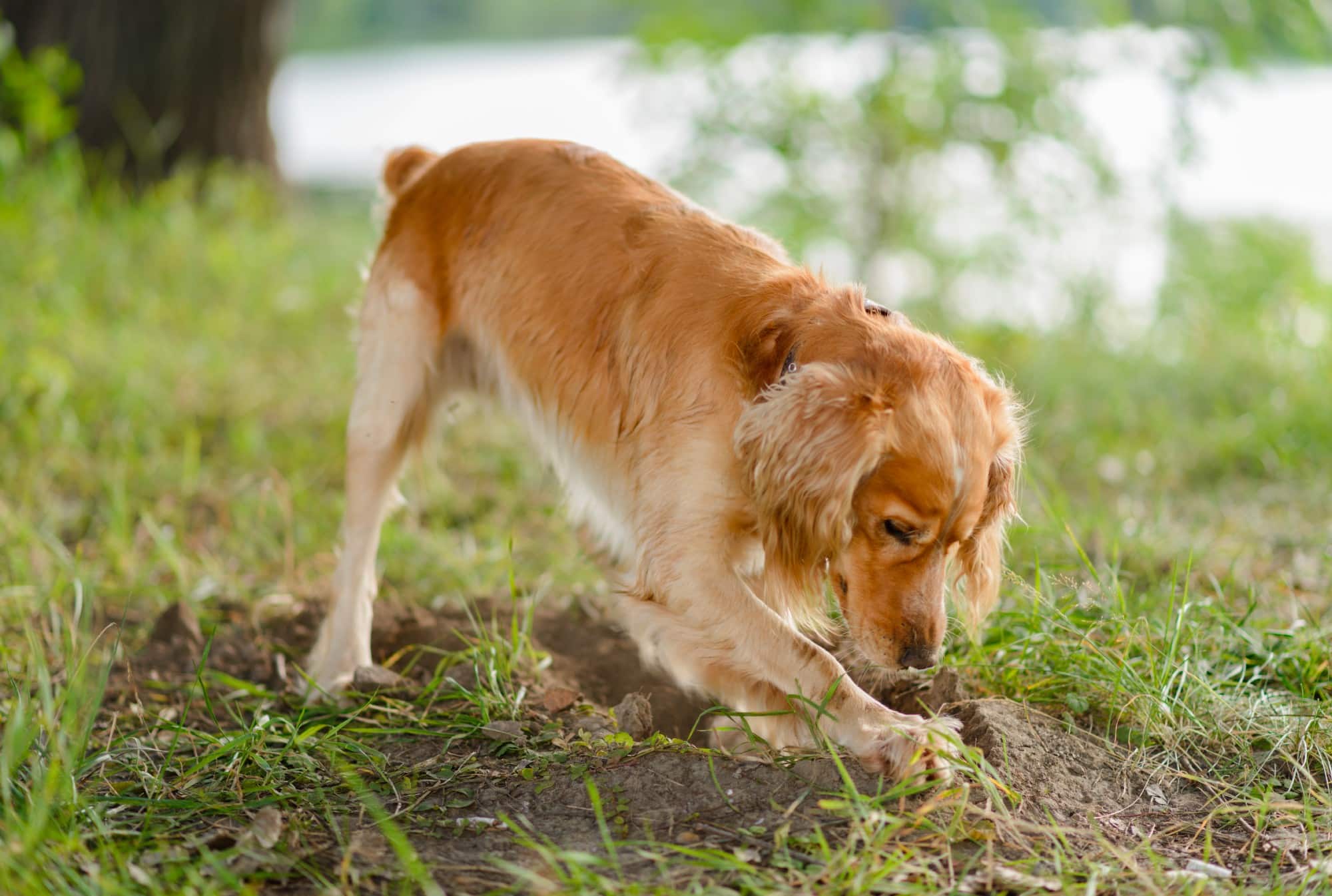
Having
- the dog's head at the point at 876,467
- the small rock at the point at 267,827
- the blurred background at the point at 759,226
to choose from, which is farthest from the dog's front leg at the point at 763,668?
the blurred background at the point at 759,226

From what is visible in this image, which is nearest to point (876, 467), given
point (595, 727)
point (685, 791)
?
point (685, 791)

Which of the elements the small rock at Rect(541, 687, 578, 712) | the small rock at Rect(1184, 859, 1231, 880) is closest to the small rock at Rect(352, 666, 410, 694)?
the small rock at Rect(541, 687, 578, 712)

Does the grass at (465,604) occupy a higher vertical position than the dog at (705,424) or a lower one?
lower

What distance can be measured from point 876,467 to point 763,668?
0.53 meters

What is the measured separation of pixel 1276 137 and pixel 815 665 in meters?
12.9

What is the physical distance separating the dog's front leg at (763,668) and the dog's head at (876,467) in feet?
0.34

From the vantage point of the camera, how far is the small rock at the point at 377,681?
310cm

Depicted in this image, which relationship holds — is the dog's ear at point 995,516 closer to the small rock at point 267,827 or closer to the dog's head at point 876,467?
the dog's head at point 876,467

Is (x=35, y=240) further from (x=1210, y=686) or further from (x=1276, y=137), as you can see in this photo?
(x=1276, y=137)

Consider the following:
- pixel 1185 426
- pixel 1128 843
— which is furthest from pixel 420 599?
pixel 1185 426

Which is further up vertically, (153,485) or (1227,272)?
(1227,272)

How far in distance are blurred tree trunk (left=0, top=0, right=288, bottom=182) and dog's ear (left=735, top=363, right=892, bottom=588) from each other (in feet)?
21.2

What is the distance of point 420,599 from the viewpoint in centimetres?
385

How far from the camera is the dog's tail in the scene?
12.8 ft
